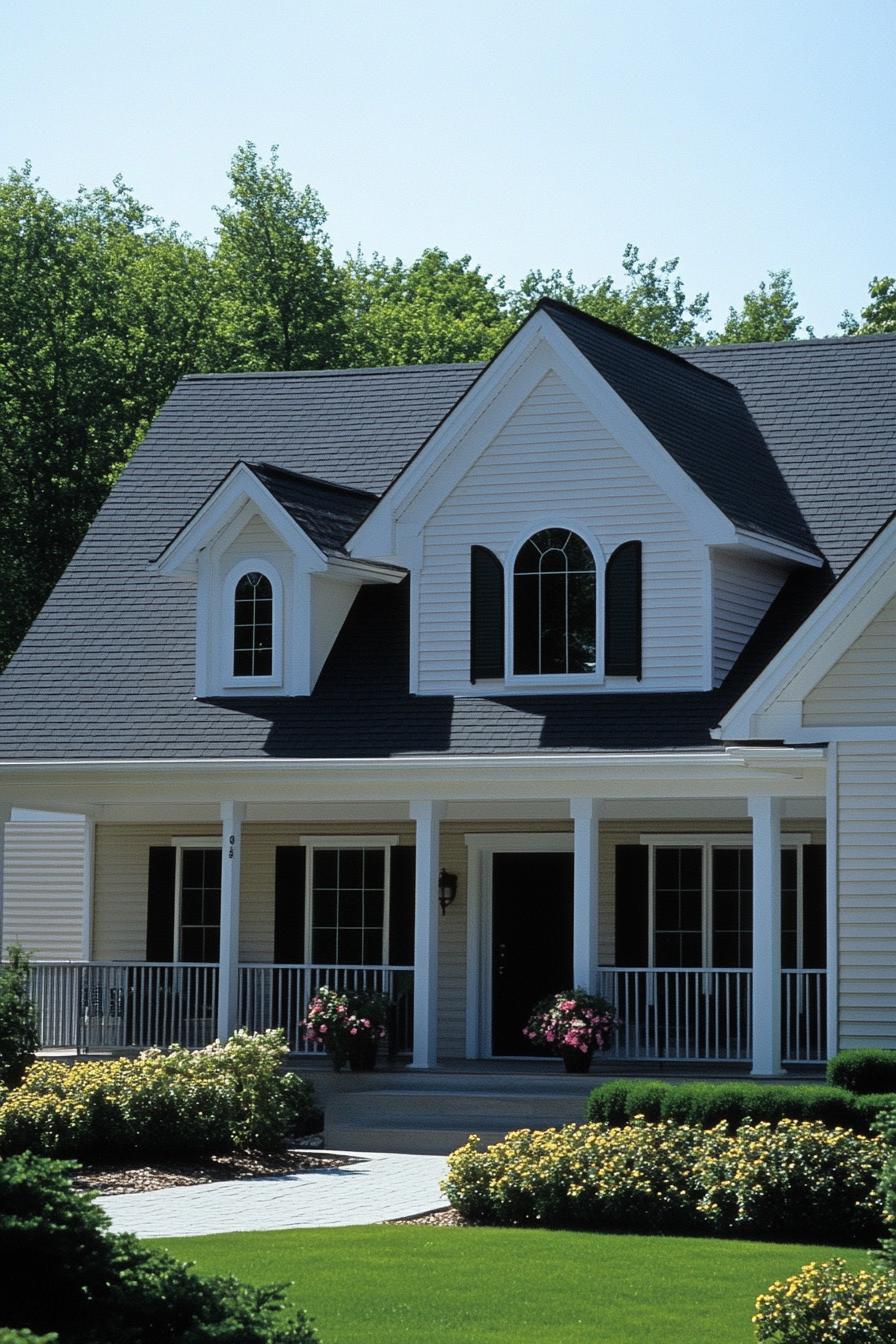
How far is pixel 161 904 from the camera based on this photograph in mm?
24531

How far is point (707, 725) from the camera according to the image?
66.5 feet

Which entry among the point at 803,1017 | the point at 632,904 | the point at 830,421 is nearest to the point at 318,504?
the point at 632,904

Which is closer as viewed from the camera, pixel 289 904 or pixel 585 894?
pixel 585 894

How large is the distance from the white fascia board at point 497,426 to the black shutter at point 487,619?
3.07 feet

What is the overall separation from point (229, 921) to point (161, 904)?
3134 mm

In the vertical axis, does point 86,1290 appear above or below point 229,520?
below

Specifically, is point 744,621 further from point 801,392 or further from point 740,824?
point 801,392

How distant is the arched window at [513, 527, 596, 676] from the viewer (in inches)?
849

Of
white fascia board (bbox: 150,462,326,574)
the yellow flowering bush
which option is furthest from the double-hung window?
the yellow flowering bush

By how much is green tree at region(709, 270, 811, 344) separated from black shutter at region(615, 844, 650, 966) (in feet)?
109

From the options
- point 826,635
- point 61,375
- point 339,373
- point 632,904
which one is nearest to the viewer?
point 826,635

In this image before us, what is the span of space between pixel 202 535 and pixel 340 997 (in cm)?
549

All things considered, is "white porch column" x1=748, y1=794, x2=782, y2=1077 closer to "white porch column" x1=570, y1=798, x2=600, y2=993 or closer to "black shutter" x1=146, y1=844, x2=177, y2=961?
"white porch column" x1=570, y1=798, x2=600, y2=993

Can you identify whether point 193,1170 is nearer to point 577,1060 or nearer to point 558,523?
point 577,1060
